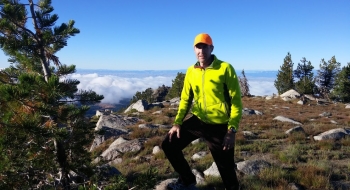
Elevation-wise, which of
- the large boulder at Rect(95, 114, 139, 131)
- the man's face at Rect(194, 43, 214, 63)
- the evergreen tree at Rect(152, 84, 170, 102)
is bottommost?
the evergreen tree at Rect(152, 84, 170, 102)

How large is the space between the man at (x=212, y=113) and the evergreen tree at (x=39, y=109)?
1.56 metres

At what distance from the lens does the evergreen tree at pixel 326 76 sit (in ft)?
163

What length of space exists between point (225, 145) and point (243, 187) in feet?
6.02

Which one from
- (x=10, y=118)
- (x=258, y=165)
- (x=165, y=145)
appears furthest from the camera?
(x=258, y=165)

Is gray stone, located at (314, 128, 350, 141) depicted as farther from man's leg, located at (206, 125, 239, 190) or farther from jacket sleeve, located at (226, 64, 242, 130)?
jacket sleeve, located at (226, 64, 242, 130)

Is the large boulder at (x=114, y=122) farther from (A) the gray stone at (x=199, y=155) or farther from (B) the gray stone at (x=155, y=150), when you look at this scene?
(A) the gray stone at (x=199, y=155)

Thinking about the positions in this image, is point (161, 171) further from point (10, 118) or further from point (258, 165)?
point (10, 118)

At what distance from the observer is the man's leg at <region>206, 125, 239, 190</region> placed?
413 centimetres

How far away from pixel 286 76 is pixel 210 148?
165 ft

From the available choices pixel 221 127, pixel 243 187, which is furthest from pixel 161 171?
pixel 221 127

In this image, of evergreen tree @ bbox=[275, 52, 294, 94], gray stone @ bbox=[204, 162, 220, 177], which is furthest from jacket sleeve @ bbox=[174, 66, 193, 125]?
evergreen tree @ bbox=[275, 52, 294, 94]

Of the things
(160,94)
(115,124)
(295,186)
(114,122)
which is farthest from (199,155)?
(160,94)

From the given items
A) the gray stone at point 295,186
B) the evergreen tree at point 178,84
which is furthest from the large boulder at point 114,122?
the evergreen tree at point 178,84

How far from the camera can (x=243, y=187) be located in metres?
5.30
